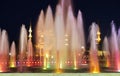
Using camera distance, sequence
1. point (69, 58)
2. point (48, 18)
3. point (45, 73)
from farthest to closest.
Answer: point (48, 18) < point (69, 58) < point (45, 73)

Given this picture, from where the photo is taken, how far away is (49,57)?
2470 cm

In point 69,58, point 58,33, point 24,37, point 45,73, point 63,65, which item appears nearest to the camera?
point 45,73

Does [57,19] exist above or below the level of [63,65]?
above

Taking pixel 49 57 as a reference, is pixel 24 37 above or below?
above

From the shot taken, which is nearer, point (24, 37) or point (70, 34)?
point (70, 34)

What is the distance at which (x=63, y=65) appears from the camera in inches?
842

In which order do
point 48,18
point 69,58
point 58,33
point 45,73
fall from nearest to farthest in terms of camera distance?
point 45,73 → point 58,33 → point 69,58 → point 48,18

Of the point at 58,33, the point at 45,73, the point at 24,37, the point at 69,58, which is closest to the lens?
the point at 45,73

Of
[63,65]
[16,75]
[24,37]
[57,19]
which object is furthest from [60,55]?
[24,37]

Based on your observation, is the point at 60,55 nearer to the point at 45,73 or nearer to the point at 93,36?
the point at 93,36

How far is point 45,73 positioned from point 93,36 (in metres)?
7.96

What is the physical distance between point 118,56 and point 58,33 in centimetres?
480

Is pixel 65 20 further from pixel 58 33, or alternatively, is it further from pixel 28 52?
pixel 28 52

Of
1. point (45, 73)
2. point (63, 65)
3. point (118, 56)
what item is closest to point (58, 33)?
point (63, 65)
